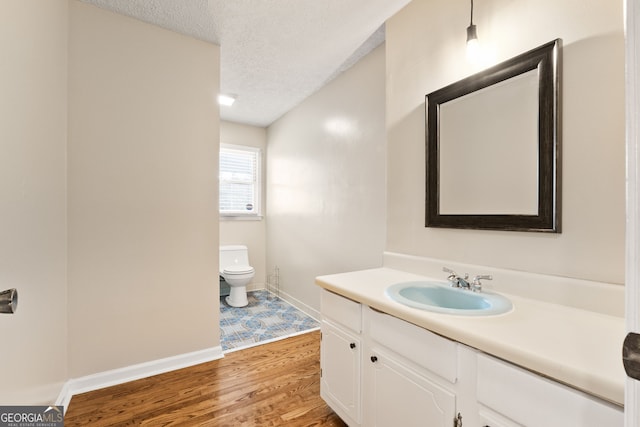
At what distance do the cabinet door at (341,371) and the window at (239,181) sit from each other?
9.17 feet

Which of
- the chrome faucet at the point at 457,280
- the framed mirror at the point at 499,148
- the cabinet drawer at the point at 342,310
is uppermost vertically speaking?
the framed mirror at the point at 499,148

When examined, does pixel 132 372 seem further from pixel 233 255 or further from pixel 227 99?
pixel 227 99

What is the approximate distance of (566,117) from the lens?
1.15m

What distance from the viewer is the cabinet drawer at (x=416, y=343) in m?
0.99

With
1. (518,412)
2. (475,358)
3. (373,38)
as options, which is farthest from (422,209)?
(373,38)

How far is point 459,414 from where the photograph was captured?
96cm

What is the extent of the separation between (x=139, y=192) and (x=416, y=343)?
2034 mm

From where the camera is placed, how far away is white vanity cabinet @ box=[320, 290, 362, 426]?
141 centimetres

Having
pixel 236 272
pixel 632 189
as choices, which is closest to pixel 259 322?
pixel 236 272

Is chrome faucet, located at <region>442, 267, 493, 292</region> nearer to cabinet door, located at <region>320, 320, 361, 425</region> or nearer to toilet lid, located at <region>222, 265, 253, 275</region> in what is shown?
cabinet door, located at <region>320, 320, 361, 425</region>

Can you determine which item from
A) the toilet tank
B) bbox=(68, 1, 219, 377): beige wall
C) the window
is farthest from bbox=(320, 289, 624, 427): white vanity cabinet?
the window

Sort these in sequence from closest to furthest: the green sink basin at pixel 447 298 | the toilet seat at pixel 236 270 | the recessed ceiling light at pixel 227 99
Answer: the green sink basin at pixel 447 298, the recessed ceiling light at pixel 227 99, the toilet seat at pixel 236 270

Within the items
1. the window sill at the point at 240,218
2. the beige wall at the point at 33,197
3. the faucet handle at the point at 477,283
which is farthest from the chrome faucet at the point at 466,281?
the window sill at the point at 240,218

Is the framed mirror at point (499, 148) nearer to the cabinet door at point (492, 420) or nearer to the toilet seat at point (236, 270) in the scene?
the cabinet door at point (492, 420)
